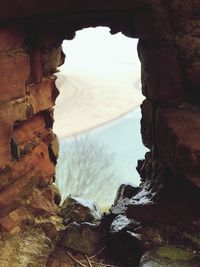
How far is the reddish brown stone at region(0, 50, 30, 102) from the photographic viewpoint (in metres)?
1.15

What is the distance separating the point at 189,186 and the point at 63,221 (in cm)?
50

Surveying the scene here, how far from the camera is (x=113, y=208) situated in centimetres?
144

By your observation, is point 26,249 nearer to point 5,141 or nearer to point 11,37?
point 5,141

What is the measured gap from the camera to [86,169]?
385cm

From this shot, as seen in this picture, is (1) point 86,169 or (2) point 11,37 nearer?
(2) point 11,37

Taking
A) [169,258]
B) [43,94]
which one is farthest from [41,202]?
[169,258]

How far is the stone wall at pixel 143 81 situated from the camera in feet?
3.60

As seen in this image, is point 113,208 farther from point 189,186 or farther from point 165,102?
point 165,102

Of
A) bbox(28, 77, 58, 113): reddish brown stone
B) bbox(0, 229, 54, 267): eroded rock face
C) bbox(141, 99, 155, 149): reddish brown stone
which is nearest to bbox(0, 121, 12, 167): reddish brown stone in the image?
bbox(28, 77, 58, 113): reddish brown stone

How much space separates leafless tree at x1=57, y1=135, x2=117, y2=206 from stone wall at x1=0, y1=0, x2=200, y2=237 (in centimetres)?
234

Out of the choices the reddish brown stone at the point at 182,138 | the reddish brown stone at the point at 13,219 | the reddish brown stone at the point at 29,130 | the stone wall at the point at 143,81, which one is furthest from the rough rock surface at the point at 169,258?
the reddish brown stone at the point at 29,130

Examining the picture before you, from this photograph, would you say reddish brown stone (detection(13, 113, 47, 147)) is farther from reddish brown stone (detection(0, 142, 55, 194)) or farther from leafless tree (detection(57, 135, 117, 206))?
leafless tree (detection(57, 135, 117, 206))

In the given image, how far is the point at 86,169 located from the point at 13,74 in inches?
107

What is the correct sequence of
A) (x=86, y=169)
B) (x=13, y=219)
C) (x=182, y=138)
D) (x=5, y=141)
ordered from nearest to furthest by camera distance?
(x=182, y=138)
(x=5, y=141)
(x=13, y=219)
(x=86, y=169)
